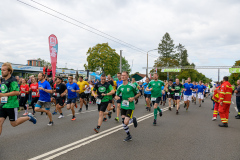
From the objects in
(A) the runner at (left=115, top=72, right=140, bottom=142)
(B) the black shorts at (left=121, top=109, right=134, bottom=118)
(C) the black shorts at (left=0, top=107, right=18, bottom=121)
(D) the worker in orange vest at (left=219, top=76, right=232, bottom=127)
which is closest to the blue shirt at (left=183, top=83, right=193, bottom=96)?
(D) the worker in orange vest at (left=219, top=76, right=232, bottom=127)

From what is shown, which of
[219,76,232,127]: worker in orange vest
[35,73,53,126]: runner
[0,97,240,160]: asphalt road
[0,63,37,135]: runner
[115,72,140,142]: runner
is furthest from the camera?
[219,76,232,127]: worker in orange vest

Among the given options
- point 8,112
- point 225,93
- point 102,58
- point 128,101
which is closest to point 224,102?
point 225,93

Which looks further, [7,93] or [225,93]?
[225,93]

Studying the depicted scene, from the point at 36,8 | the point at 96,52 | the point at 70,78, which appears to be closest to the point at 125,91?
the point at 70,78

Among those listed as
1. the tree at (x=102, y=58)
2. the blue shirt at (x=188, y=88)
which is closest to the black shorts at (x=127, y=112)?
the blue shirt at (x=188, y=88)

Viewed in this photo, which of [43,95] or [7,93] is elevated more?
[7,93]

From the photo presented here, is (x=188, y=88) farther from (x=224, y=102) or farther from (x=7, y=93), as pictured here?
(x=7, y=93)

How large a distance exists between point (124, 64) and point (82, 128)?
93656 mm

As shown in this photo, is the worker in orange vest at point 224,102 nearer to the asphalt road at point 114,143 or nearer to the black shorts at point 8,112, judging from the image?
the asphalt road at point 114,143

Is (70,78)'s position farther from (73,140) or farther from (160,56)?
(160,56)

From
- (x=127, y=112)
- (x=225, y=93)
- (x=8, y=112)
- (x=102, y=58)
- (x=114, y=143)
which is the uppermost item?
(x=102, y=58)

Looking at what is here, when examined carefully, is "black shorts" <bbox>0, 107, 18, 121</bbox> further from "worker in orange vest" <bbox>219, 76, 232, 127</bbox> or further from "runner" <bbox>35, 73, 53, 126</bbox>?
"worker in orange vest" <bbox>219, 76, 232, 127</bbox>

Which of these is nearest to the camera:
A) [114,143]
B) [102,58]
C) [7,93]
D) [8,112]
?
[7,93]

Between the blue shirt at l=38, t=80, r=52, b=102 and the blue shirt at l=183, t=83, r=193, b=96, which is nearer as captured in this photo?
the blue shirt at l=38, t=80, r=52, b=102
